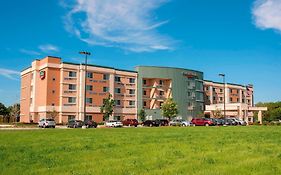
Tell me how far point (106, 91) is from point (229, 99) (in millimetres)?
58908

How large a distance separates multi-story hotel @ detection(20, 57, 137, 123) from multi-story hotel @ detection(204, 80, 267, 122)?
29.4 meters

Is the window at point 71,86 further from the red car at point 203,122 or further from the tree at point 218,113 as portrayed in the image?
the tree at point 218,113

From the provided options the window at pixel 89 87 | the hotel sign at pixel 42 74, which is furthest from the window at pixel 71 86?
the hotel sign at pixel 42 74

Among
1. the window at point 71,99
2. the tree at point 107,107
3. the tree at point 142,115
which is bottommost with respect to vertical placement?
the tree at point 142,115

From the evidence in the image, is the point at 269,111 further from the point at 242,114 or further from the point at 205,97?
the point at 242,114

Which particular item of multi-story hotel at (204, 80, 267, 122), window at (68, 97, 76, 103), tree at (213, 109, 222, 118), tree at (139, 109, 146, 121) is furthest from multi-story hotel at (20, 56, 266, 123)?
tree at (213, 109, 222, 118)

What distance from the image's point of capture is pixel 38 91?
8688 centimetres

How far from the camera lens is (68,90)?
84938mm

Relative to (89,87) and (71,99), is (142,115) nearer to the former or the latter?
(89,87)

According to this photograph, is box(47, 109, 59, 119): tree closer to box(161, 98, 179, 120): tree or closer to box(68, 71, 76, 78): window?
box(68, 71, 76, 78): window

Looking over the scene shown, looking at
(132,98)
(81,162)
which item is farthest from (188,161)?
(132,98)

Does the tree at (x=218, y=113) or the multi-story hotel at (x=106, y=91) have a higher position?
the multi-story hotel at (x=106, y=91)

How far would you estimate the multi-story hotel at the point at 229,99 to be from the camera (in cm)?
10281

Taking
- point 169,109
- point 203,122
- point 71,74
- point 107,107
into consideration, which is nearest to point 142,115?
point 169,109
